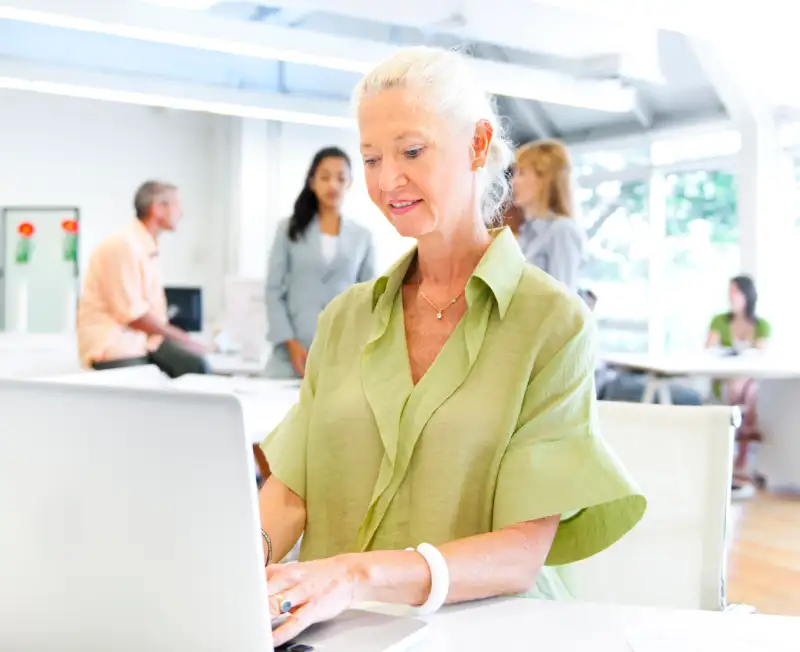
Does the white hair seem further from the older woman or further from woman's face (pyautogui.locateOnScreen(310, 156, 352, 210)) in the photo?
woman's face (pyautogui.locateOnScreen(310, 156, 352, 210))

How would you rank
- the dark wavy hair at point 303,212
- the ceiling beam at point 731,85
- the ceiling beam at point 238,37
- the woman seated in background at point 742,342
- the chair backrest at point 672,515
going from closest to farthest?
the chair backrest at point 672,515 → the dark wavy hair at point 303,212 → the ceiling beam at point 238,37 → the woman seated in background at point 742,342 → the ceiling beam at point 731,85

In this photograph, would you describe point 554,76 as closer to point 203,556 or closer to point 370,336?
point 370,336

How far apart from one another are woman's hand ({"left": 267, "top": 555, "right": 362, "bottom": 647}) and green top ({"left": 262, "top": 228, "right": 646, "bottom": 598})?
243 mm

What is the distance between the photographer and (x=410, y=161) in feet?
4.17

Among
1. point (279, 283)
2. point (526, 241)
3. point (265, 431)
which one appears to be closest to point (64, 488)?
point (265, 431)

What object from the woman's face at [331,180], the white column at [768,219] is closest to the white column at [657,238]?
the white column at [768,219]

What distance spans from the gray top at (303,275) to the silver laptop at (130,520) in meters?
2.82

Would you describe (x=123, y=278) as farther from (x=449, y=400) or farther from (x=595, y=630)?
(x=595, y=630)

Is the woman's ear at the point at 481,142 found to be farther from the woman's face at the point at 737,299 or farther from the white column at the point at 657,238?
the white column at the point at 657,238

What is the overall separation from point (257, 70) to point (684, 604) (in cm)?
825

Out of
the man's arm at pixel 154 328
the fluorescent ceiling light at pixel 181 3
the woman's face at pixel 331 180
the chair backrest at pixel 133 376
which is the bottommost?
the chair backrest at pixel 133 376

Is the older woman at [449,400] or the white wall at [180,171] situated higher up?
the white wall at [180,171]

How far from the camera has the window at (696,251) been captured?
7883mm

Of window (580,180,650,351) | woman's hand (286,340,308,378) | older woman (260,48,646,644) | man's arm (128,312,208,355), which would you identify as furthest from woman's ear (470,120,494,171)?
window (580,180,650,351)
